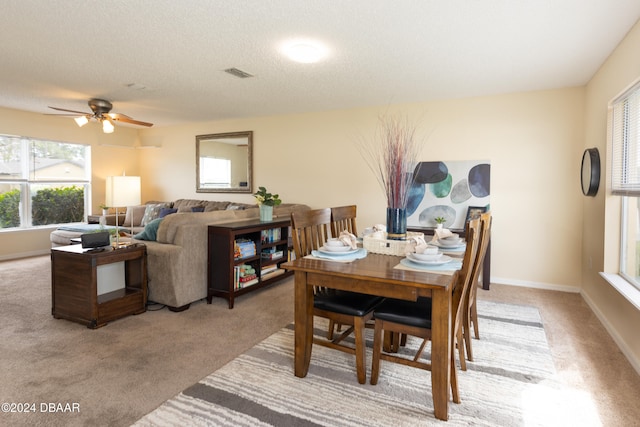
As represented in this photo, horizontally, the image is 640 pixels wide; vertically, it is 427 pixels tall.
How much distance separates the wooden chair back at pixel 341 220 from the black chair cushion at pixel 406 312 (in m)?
0.87

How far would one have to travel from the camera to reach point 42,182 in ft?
19.7

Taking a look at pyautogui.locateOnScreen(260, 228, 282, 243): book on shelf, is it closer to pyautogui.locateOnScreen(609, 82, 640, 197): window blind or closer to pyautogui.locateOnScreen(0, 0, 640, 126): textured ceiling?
pyautogui.locateOnScreen(0, 0, 640, 126): textured ceiling

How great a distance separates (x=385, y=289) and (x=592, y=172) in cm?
281

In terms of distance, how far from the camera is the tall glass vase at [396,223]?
7.89 feet

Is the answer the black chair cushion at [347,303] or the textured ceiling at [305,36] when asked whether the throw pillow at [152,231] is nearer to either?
the textured ceiling at [305,36]

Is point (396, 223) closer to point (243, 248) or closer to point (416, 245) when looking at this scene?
point (416, 245)

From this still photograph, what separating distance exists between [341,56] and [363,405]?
2758mm

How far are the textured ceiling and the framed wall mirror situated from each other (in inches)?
59.4

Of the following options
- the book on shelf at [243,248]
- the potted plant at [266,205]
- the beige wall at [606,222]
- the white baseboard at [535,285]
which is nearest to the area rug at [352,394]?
the beige wall at [606,222]

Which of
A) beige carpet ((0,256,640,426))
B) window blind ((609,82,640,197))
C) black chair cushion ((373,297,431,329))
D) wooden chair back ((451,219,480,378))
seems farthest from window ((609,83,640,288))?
black chair cushion ((373,297,431,329))

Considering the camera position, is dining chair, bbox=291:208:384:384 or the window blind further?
the window blind

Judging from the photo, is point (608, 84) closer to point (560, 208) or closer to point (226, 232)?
point (560, 208)

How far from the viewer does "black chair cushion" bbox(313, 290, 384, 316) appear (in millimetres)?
2109

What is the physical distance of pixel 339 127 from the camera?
536 centimetres
